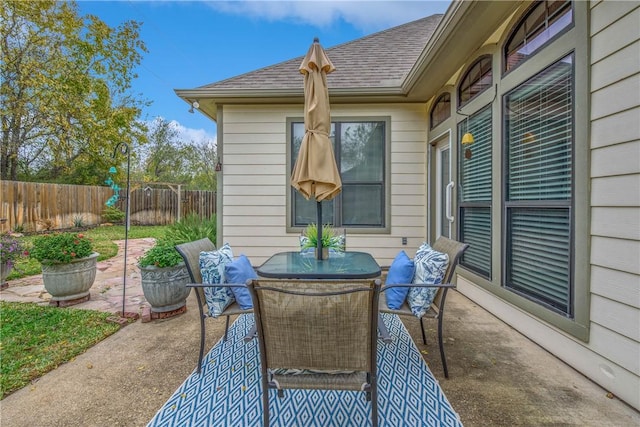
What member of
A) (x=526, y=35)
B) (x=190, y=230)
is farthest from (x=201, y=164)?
(x=526, y=35)

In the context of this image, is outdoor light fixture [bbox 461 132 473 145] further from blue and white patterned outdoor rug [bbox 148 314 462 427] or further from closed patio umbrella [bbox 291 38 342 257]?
blue and white patterned outdoor rug [bbox 148 314 462 427]

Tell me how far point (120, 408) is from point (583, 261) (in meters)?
3.28

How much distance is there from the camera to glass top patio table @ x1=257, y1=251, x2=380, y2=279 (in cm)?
215

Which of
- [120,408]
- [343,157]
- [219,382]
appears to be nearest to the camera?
[120,408]

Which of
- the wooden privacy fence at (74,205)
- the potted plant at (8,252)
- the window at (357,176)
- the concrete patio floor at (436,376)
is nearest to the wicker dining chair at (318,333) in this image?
the concrete patio floor at (436,376)

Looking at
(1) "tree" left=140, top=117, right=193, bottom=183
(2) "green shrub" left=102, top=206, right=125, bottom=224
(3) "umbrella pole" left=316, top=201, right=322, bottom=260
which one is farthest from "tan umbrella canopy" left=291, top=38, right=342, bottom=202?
(1) "tree" left=140, top=117, right=193, bottom=183

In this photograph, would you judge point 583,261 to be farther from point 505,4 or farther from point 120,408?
point 120,408

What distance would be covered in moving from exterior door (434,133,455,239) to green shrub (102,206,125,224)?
38.8 ft

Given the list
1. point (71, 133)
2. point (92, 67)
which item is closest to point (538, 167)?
point (71, 133)

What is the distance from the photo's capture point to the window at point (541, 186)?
2.26m

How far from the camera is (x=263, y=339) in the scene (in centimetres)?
139

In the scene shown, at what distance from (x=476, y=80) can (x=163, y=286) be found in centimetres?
438

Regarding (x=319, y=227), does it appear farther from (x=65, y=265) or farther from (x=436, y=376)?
(x=65, y=265)

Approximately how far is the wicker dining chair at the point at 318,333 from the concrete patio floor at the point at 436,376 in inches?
33.4
